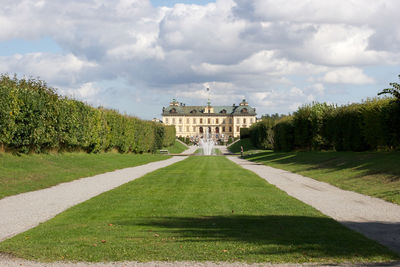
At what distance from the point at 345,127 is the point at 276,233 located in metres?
26.0

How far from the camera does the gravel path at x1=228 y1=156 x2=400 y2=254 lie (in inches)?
354

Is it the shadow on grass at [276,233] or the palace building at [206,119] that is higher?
the palace building at [206,119]

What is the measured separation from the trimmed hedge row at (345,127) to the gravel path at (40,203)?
15.8 meters

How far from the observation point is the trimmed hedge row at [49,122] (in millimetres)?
22075

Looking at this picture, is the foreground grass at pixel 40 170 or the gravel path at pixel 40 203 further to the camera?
the foreground grass at pixel 40 170

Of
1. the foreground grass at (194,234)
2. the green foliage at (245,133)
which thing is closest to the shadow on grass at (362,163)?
the foreground grass at (194,234)

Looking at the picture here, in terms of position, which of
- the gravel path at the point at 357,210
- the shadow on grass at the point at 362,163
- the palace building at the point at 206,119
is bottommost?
the gravel path at the point at 357,210

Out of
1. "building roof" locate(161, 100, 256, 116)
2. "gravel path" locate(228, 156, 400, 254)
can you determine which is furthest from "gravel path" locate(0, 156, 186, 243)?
"building roof" locate(161, 100, 256, 116)

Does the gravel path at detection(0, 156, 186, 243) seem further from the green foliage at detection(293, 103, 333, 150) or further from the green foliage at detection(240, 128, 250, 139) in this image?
the green foliage at detection(240, 128, 250, 139)

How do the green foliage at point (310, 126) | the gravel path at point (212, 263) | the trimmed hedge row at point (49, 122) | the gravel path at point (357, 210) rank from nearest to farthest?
the gravel path at point (212, 263)
the gravel path at point (357, 210)
the trimmed hedge row at point (49, 122)
the green foliage at point (310, 126)

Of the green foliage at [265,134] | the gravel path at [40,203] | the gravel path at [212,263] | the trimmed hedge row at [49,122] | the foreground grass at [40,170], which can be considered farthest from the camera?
the green foliage at [265,134]

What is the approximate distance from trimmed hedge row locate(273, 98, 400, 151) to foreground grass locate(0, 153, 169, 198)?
1633 cm

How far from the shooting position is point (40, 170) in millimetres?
20250

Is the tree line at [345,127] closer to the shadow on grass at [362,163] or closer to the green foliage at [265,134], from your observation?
the shadow on grass at [362,163]
